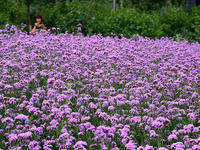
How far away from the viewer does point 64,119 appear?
4.00m

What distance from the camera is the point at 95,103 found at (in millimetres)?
4797

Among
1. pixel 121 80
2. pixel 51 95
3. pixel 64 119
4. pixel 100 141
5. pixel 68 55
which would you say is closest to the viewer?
pixel 100 141

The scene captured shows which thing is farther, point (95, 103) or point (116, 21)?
point (116, 21)

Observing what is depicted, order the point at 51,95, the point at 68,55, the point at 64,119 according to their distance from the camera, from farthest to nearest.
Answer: the point at 68,55 → the point at 51,95 → the point at 64,119

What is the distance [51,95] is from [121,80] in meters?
1.60

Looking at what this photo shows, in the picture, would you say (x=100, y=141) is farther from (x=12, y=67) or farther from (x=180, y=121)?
(x=12, y=67)

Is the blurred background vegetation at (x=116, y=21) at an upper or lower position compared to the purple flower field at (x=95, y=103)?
upper

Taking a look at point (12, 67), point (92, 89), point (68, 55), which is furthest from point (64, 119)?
point (68, 55)

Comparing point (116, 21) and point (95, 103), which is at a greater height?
point (116, 21)

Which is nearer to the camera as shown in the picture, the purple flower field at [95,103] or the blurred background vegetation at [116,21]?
the purple flower field at [95,103]

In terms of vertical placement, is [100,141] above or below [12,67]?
below

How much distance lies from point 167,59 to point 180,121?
10.0ft

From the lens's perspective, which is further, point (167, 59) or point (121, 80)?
point (167, 59)

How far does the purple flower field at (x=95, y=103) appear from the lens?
3.38m
